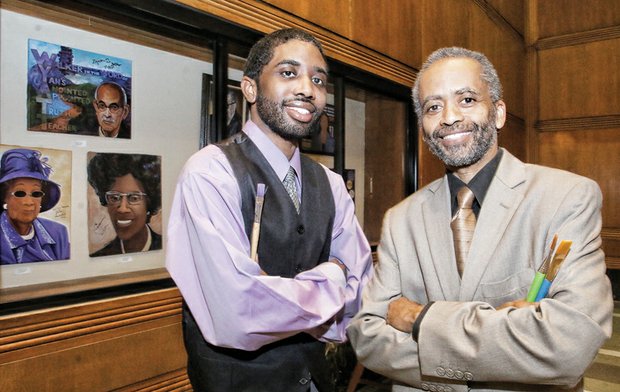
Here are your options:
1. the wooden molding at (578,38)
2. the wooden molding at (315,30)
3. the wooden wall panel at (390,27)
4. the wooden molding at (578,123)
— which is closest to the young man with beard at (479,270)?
the wooden molding at (315,30)

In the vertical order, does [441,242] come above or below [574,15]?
below

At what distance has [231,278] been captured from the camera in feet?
4.00

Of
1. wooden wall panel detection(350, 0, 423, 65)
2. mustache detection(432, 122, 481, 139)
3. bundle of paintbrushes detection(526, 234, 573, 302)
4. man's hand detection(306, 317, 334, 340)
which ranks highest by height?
wooden wall panel detection(350, 0, 423, 65)

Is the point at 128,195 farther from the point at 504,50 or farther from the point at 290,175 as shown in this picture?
the point at 504,50

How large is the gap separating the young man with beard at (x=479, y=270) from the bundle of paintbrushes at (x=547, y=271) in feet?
0.10

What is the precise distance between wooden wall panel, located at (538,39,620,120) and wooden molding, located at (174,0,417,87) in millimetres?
3656

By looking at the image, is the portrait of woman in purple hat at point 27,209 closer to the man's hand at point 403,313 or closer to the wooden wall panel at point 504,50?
the man's hand at point 403,313

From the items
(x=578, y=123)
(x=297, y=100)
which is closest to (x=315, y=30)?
(x=297, y=100)

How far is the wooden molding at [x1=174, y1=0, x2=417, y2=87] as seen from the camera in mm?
2246

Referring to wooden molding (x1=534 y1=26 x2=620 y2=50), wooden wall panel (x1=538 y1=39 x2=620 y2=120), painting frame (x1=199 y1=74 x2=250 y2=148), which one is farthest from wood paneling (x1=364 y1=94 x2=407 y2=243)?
wooden molding (x1=534 y1=26 x2=620 y2=50)

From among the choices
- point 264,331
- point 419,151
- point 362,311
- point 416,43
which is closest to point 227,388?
point 264,331

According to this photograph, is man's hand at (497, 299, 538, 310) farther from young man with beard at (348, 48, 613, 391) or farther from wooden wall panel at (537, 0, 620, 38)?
wooden wall panel at (537, 0, 620, 38)

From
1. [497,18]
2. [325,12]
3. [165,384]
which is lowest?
[165,384]

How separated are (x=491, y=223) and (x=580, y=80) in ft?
20.2
